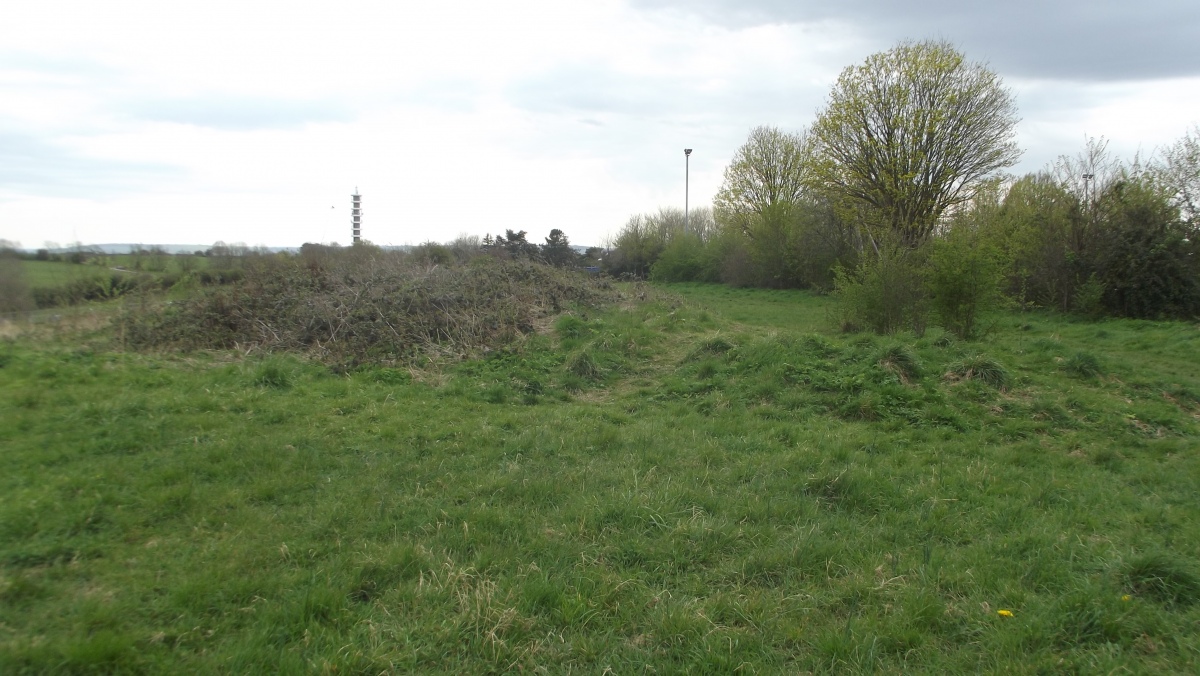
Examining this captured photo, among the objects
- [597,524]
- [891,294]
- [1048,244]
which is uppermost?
[1048,244]

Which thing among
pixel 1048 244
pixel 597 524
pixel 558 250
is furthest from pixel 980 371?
pixel 558 250

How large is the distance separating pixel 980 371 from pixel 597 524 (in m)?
6.37

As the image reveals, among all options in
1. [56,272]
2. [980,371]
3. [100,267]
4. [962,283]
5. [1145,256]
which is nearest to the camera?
[980,371]

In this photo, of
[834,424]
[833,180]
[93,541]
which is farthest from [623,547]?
[833,180]

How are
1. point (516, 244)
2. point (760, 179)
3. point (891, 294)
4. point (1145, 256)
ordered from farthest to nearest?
1. point (760, 179)
2. point (516, 244)
3. point (1145, 256)
4. point (891, 294)

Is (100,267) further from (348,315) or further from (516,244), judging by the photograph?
(516,244)

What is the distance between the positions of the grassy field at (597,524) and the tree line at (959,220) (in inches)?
159

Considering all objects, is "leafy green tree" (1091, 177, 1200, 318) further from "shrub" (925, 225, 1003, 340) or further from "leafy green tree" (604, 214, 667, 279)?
"leafy green tree" (604, 214, 667, 279)

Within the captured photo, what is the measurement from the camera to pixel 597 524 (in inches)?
171

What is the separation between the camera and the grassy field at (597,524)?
3041mm

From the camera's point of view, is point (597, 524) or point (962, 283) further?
point (962, 283)

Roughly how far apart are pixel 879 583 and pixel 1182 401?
286 inches

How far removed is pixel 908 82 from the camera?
22.1 meters

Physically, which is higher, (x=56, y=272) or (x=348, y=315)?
(x=56, y=272)
